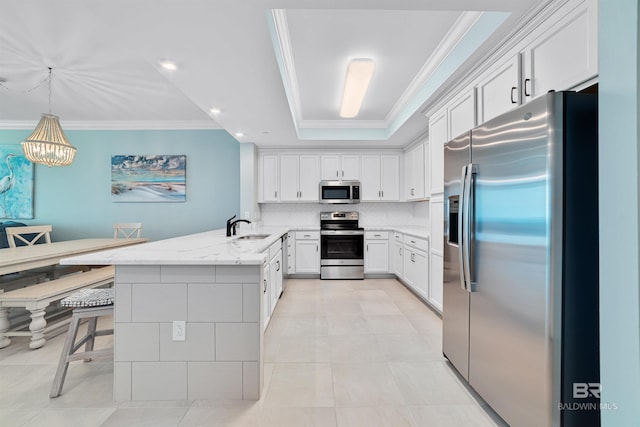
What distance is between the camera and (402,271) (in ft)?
14.6

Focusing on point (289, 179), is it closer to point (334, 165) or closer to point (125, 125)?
point (334, 165)

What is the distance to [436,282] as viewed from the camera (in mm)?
3178

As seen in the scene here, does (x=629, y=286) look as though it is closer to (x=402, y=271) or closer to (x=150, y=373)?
(x=150, y=373)

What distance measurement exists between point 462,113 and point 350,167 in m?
2.69

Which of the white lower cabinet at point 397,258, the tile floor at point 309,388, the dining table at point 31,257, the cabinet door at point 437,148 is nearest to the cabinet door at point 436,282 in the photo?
the tile floor at point 309,388

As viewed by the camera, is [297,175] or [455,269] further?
[297,175]

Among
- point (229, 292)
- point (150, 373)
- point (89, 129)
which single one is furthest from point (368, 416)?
point (89, 129)

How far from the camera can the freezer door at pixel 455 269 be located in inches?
73.8

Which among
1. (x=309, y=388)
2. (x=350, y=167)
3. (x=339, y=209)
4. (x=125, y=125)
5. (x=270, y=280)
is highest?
(x=125, y=125)

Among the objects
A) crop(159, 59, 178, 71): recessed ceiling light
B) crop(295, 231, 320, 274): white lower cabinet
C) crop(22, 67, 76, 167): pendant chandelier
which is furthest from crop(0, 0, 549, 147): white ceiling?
crop(295, 231, 320, 274): white lower cabinet

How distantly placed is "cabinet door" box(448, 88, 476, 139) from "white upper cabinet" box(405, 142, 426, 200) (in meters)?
1.53

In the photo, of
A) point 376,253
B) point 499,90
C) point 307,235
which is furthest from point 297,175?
point 499,90

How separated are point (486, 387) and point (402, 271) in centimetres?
283

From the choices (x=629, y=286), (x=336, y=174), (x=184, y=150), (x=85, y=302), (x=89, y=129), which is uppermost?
(x=89, y=129)
